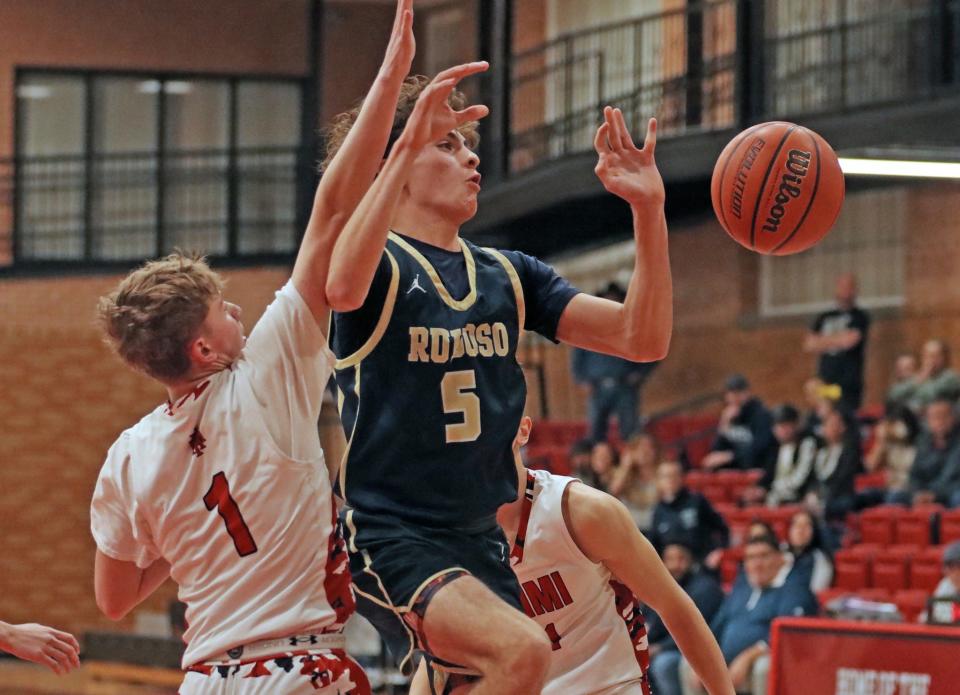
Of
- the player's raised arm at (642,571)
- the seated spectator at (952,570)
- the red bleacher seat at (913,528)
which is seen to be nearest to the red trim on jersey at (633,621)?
the player's raised arm at (642,571)

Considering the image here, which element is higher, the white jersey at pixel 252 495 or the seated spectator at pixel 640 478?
the white jersey at pixel 252 495

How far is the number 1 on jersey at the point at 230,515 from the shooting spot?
3.49 meters

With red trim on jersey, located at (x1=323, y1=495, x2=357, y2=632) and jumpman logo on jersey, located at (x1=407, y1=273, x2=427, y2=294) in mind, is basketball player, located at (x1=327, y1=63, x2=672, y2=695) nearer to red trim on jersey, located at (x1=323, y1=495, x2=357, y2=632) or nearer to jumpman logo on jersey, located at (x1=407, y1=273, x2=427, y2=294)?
jumpman logo on jersey, located at (x1=407, y1=273, x2=427, y2=294)

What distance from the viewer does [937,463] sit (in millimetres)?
10883

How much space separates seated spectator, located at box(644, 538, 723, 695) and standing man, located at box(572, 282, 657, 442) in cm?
374

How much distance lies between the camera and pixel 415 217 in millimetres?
4016

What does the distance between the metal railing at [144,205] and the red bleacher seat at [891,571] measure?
1088 centimetres

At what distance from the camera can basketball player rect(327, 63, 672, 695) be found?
355cm

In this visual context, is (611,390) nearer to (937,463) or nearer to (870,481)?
(870,481)

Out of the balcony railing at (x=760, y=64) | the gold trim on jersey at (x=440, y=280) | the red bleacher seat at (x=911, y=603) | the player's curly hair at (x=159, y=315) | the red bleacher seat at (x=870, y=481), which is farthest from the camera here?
the balcony railing at (x=760, y=64)

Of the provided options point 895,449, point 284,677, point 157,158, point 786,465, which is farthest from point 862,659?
point 157,158

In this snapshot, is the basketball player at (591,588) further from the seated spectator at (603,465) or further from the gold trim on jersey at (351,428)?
the seated spectator at (603,465)

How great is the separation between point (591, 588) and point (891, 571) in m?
5.90

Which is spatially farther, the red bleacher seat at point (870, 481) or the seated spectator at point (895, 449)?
the red bleacher seat at point (870, 481)
